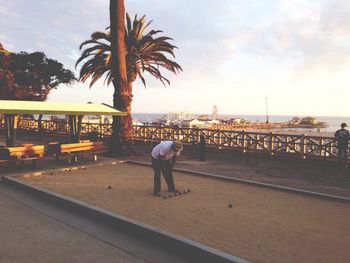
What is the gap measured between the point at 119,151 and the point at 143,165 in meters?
3.45

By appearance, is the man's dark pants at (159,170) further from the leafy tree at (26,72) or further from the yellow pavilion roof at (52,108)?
the leafy tree at (26,72)

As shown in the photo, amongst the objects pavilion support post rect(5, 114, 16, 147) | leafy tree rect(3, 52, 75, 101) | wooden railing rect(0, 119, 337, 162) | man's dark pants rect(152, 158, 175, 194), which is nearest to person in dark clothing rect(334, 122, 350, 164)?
wooden railing rect(0, 119, 337, 162)

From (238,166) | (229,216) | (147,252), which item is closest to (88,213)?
(147,252)

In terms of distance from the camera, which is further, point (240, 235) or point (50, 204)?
point (50, 204)

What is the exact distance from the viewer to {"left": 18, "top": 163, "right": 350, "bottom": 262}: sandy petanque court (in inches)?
226

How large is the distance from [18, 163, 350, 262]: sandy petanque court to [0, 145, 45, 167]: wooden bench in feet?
5.83

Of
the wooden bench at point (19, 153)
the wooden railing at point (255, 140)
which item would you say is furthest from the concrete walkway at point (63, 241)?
the wooden railing at point (255, 140)

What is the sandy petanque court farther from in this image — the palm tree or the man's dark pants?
the palm tree

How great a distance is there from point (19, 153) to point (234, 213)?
9.30 meters

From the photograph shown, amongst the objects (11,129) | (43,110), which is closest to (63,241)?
(43,110)

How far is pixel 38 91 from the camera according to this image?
39438 mm

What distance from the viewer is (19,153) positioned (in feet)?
43.9

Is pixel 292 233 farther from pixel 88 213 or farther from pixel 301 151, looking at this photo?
pixel 301 151

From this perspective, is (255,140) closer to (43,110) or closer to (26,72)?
(43,110)
